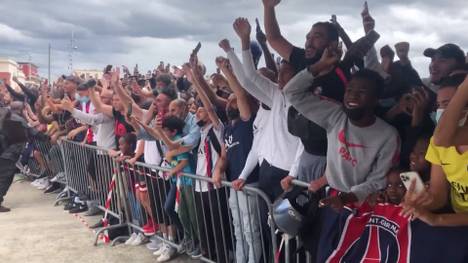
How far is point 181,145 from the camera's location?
17.4ft

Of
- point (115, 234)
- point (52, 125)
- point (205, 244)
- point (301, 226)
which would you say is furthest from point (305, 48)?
point (52, 125)

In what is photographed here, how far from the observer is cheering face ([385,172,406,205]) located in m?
3.10

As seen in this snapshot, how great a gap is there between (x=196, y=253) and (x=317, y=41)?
114 inches

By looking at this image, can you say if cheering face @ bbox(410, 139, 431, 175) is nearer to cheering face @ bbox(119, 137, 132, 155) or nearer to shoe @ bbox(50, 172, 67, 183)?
cheering face @ bbox(119, 137, 132, 155)

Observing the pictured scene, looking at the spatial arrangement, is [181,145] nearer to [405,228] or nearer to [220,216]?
[220,216]

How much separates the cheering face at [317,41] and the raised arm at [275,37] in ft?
1.28

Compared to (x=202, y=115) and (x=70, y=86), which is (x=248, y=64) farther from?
(x=70, y=86)

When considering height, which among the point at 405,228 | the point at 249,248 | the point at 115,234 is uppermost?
the point at 405,228

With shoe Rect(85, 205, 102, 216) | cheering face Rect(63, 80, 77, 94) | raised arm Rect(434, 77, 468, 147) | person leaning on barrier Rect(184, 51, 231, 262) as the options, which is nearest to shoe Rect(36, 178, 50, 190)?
cheering face Rect(63, 80, 77, 94)

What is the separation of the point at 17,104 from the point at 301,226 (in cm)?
947

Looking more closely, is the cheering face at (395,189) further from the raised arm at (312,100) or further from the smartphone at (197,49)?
the smartphone at (197,49)

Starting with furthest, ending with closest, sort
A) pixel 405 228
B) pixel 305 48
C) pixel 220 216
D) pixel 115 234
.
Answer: pixel 115 234, pixel 220 216, pixel 305 48, pixel 405 228

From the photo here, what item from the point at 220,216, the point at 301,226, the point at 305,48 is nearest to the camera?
the point at 301,226

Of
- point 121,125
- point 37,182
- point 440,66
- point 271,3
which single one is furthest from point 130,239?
point 37,182
